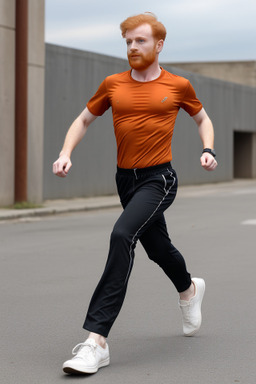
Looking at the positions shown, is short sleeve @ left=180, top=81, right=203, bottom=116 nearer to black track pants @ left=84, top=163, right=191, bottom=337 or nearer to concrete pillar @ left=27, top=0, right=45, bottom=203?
black track pants @ left=84, top=163, right=191, bottom=337

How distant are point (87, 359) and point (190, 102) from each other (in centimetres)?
167

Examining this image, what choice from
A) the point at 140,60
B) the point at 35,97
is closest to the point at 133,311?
the point at 140,60

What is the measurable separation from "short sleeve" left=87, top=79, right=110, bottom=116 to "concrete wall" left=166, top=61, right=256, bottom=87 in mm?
37762

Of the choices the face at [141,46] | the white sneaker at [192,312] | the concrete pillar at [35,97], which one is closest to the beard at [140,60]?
the face at [141,46]

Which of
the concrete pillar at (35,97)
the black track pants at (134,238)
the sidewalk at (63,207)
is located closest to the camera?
the black track pants at (134,238)

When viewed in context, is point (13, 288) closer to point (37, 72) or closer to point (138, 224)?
point (138, 224)

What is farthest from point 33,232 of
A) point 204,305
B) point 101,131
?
point 101,131

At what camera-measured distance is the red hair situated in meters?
5.08

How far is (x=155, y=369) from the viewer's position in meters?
4.88

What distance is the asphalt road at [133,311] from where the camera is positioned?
4.87 meters

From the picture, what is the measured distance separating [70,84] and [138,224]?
1576 cm

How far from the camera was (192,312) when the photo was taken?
5629 millimetres

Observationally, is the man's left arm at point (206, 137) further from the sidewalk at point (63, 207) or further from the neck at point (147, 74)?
the sidewalk at point (63, 207)

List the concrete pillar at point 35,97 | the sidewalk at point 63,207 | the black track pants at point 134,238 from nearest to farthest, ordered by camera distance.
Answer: the black track pants at point 134,238
the sidewalk at point 63,207
the concrete pillar at point 35,97
